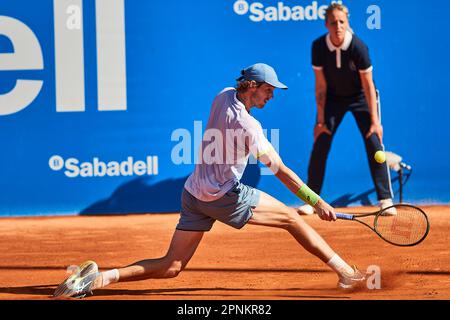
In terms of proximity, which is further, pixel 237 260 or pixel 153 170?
pixel 153 170

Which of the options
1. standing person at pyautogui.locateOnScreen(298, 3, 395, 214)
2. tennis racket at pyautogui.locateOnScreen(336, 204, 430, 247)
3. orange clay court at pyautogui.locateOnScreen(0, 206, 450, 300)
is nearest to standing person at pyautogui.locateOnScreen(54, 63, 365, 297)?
orange clay court at pyautogui.locateOnScreen(0, 206, 450, 300)

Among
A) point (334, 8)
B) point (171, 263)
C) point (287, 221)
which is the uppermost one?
point (334, 8)

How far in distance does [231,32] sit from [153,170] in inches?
66.0

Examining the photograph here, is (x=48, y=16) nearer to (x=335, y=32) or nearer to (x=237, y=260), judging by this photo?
(x=335, y=32)

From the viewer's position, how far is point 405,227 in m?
6.29

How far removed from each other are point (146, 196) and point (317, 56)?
2.34m

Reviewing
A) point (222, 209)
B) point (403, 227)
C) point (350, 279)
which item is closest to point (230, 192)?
point (222, 209)

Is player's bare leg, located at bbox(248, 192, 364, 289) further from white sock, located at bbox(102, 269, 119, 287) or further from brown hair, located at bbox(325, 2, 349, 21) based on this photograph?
brown hair, located at bbox(325, 2, 349, 21)

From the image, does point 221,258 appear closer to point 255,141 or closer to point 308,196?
point 308,196

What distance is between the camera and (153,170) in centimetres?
929

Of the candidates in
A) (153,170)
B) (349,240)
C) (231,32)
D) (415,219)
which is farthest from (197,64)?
(415,219)

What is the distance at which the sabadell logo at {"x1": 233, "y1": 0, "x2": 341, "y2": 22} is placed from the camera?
922 centimetres

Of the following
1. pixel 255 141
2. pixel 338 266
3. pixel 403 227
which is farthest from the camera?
pixel 403 227

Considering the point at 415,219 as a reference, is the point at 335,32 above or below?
above
